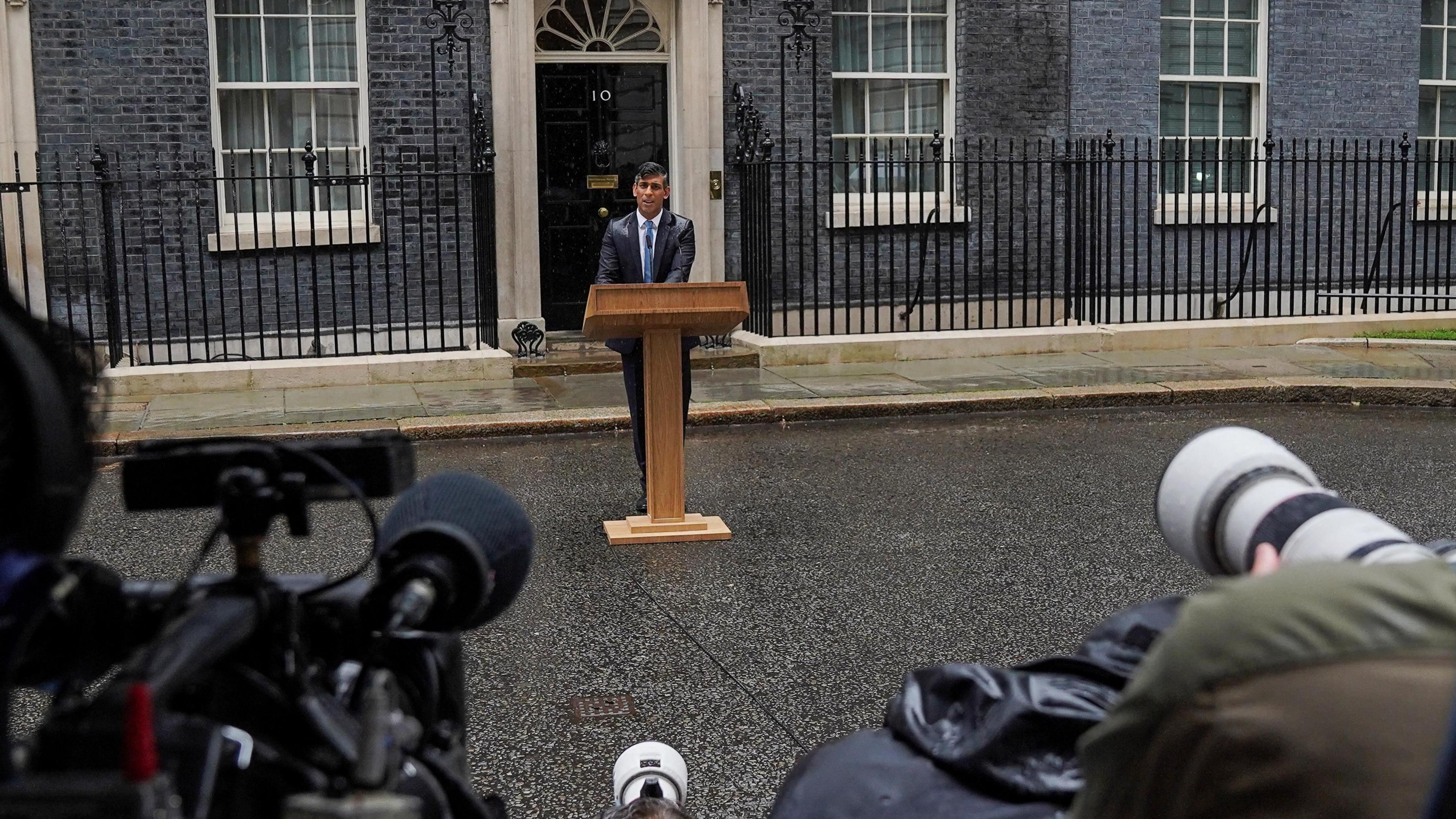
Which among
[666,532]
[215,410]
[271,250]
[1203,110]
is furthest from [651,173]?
[1203,110]

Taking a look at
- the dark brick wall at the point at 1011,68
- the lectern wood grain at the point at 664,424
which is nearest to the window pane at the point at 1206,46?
the dark brick wall at the point at 1011,68

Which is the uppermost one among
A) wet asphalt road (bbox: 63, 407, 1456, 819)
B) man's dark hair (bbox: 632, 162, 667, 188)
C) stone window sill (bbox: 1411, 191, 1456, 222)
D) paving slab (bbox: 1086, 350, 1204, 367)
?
man's dark hair (bbox: 632, 162, 667, 188)

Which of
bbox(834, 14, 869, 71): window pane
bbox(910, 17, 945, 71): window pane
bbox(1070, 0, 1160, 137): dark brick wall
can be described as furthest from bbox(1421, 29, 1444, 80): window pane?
bbox(834, 14, 869, 71): window pane

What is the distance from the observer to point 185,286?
12.4 m

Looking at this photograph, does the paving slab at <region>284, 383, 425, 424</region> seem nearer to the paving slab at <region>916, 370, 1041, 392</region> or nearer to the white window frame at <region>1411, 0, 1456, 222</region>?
the paving slab at <region>916, 370, 1041, 392</region>

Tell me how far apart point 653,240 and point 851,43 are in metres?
6.82

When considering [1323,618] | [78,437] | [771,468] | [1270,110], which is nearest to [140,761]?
[78,437]

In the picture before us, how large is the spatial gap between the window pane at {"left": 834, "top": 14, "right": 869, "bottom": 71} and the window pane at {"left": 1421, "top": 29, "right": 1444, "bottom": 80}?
631cm

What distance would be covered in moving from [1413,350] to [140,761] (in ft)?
46.9

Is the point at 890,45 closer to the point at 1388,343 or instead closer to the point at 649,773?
the point at 1388,343

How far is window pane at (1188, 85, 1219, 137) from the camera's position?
16.3 metres

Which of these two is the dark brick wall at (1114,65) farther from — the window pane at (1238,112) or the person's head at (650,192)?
the person's head at (650,192)

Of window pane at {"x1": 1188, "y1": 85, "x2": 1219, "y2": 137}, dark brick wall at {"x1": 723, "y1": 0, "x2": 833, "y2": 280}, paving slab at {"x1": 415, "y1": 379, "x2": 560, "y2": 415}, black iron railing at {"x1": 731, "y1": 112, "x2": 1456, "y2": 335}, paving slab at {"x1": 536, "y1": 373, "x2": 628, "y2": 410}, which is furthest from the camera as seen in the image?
window pane at {"x1": 1188, "y1": 85, "x2": 1219, "y2": 137}

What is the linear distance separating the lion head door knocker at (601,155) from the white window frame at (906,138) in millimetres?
2001
